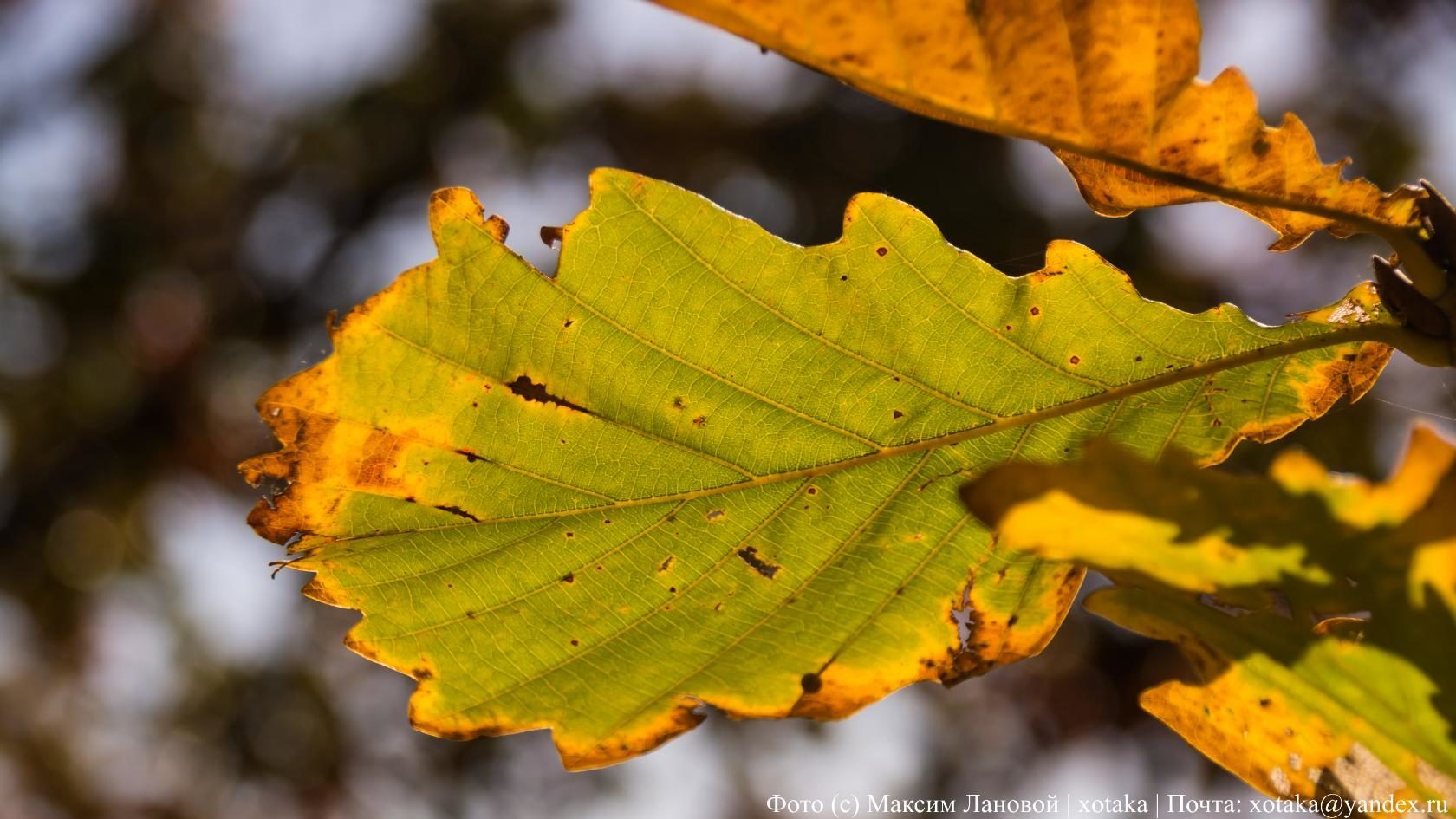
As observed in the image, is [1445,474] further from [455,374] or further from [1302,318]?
[455,374]

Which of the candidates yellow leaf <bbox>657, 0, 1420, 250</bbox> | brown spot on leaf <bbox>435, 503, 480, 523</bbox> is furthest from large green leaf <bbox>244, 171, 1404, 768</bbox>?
yellow leaf <bbox>657, 0, 1420, 250</bbox>

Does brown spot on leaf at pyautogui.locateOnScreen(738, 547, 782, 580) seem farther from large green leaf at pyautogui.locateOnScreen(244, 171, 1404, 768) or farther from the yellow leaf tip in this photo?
the yellow leaf tip

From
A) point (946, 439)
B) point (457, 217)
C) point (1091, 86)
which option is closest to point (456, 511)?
point (457, 217)

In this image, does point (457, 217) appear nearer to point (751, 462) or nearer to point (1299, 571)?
point (751, 462)

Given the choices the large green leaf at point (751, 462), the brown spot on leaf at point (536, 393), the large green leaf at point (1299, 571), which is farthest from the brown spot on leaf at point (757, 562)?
the large green leaf at point (1299, 571)

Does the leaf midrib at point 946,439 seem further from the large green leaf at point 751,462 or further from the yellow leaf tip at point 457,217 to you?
the yellow leaf tip at point 457,217
